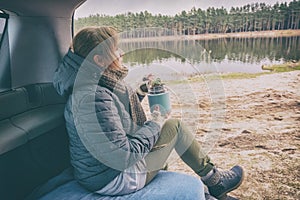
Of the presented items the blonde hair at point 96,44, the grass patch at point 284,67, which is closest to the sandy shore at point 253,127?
the grass patch at point 284,67

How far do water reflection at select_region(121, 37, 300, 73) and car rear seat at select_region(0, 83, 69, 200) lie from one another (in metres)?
0.49

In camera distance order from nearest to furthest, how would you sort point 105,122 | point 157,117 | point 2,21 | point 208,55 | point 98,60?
point 105,122
point 98,60
point 157,117
point 2,21
point 208,55

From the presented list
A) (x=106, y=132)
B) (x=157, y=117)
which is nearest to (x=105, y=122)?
(x=106, y=132)

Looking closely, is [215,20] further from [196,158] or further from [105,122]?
[105,122]

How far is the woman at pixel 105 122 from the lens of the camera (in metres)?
1.17

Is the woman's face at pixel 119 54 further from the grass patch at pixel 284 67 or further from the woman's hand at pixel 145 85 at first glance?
the grass patch at pixel 284 67

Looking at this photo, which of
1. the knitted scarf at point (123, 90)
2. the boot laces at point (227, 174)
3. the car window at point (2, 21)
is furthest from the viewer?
the boot laces at point (227, 174)

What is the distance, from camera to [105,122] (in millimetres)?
1154

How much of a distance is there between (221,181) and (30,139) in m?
1.01

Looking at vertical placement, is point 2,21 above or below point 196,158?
above

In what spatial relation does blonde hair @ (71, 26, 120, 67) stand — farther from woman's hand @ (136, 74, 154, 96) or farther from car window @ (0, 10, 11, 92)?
car window @ (0, 10, 11, 92)

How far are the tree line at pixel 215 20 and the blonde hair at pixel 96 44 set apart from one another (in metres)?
0.43

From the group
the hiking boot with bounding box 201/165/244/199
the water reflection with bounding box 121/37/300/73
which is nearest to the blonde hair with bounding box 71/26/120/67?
the water reflection with bounding box 121/37/300/73

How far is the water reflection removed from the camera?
1.54 metres
